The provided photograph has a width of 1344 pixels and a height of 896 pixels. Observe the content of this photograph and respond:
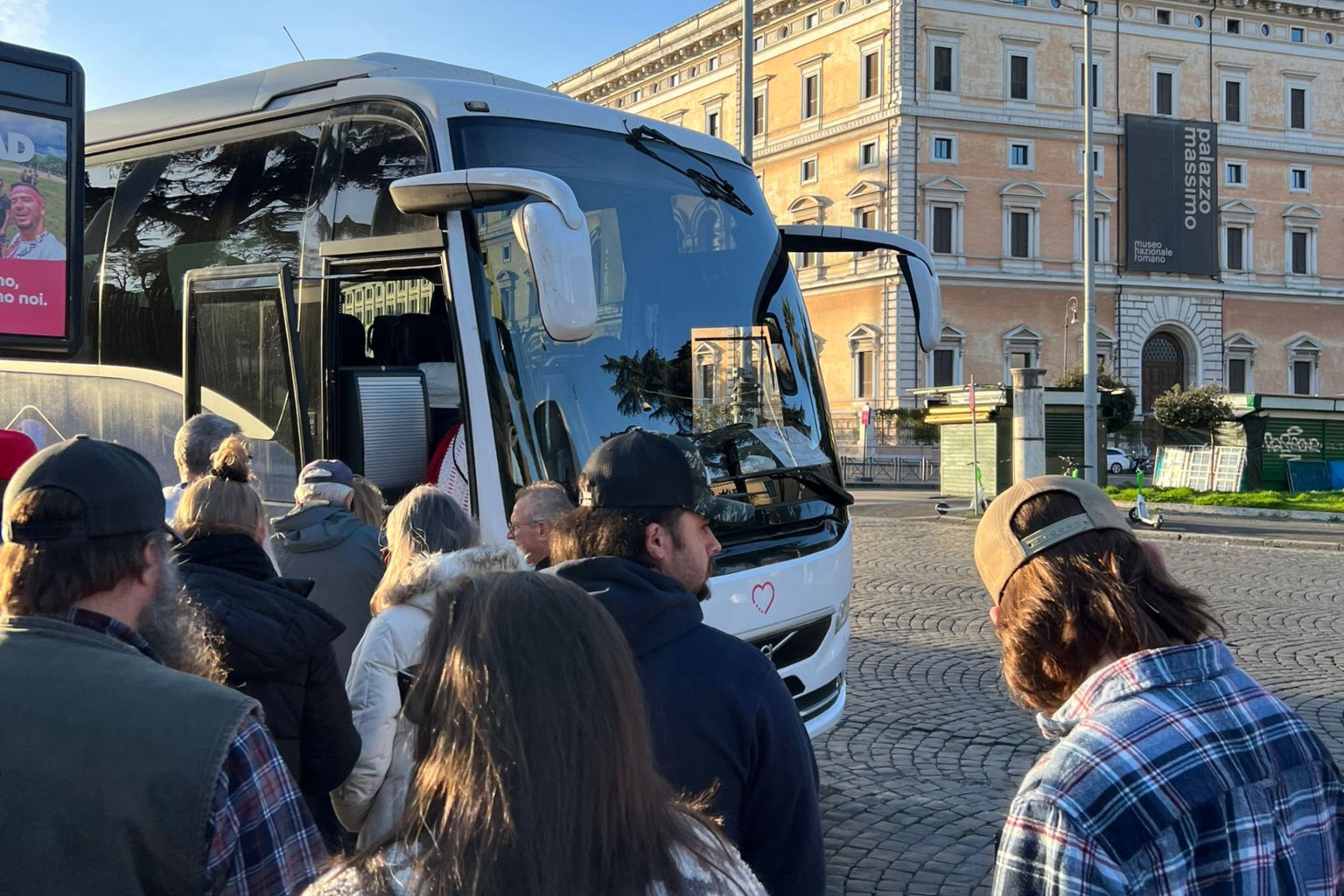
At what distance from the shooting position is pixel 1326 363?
182ft

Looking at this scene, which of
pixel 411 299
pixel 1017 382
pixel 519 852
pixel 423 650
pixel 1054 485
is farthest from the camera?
pixel 1017 382

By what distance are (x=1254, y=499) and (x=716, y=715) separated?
25.3 metres

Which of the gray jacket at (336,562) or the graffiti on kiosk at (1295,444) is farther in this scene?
the graffiti on kiosk at (1295,444)

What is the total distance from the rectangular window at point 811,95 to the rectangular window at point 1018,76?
787cm

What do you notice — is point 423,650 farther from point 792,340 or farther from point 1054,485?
point 792,340

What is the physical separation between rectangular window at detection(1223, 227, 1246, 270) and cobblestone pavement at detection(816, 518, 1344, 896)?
4438 cm

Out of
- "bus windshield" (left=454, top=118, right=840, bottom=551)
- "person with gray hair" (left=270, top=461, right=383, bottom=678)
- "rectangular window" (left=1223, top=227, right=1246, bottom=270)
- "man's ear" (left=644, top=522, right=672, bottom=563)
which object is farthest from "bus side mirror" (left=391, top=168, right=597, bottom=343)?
"rectangular window" (left=1223, top=227, right=1246, bottom=270)

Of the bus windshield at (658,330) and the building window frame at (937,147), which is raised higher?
the building window frame at (937,147)

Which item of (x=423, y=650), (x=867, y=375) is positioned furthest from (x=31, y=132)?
(x=867, y=375)

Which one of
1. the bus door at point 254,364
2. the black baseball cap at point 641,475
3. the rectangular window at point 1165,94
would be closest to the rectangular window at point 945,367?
the rectangular window at point 1165,94

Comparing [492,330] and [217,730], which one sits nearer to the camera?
[217,730]

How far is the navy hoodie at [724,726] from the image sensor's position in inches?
89.3

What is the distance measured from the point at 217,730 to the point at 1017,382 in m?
23.4

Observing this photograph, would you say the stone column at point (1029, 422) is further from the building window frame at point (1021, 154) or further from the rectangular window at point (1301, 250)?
the rectangular window at point (1301, 250)
